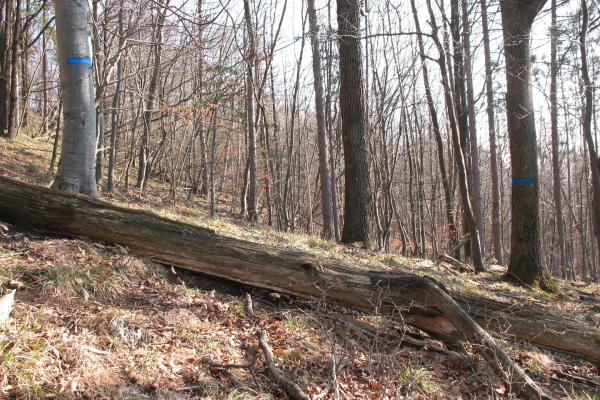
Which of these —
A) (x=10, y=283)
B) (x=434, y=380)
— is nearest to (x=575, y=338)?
(x=434, y=380)

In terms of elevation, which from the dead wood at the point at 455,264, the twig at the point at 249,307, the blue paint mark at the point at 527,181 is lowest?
the dead wood at the point at 455,264

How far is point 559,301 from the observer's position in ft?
22.4

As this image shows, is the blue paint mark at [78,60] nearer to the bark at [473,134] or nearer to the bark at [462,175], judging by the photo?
the bark at [462,175]

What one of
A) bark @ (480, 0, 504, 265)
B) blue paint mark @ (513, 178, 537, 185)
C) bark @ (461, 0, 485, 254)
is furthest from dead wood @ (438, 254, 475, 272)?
bark @ (480, 0, 504, 265)

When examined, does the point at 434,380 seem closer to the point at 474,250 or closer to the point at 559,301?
the point at 559,301

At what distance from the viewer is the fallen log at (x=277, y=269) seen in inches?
147

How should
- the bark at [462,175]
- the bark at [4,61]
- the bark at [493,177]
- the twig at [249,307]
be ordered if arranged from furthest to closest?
the bark at [4,61]
the bark at [493,177]
the bark at [462,175]
the twig at [249,307]

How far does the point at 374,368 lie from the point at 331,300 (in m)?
0.79

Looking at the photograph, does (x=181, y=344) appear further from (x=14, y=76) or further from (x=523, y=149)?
(x=14, y=76)

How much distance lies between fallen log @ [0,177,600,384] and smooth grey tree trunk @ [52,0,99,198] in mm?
519

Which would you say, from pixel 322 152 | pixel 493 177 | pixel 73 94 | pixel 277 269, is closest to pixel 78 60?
pixel 73 94

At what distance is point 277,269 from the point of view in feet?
13.0

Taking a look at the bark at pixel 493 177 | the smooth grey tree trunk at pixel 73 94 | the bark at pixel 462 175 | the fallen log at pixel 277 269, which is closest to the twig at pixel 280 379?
the fallen log at pixel 277 269

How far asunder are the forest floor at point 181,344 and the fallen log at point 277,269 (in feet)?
0.50
